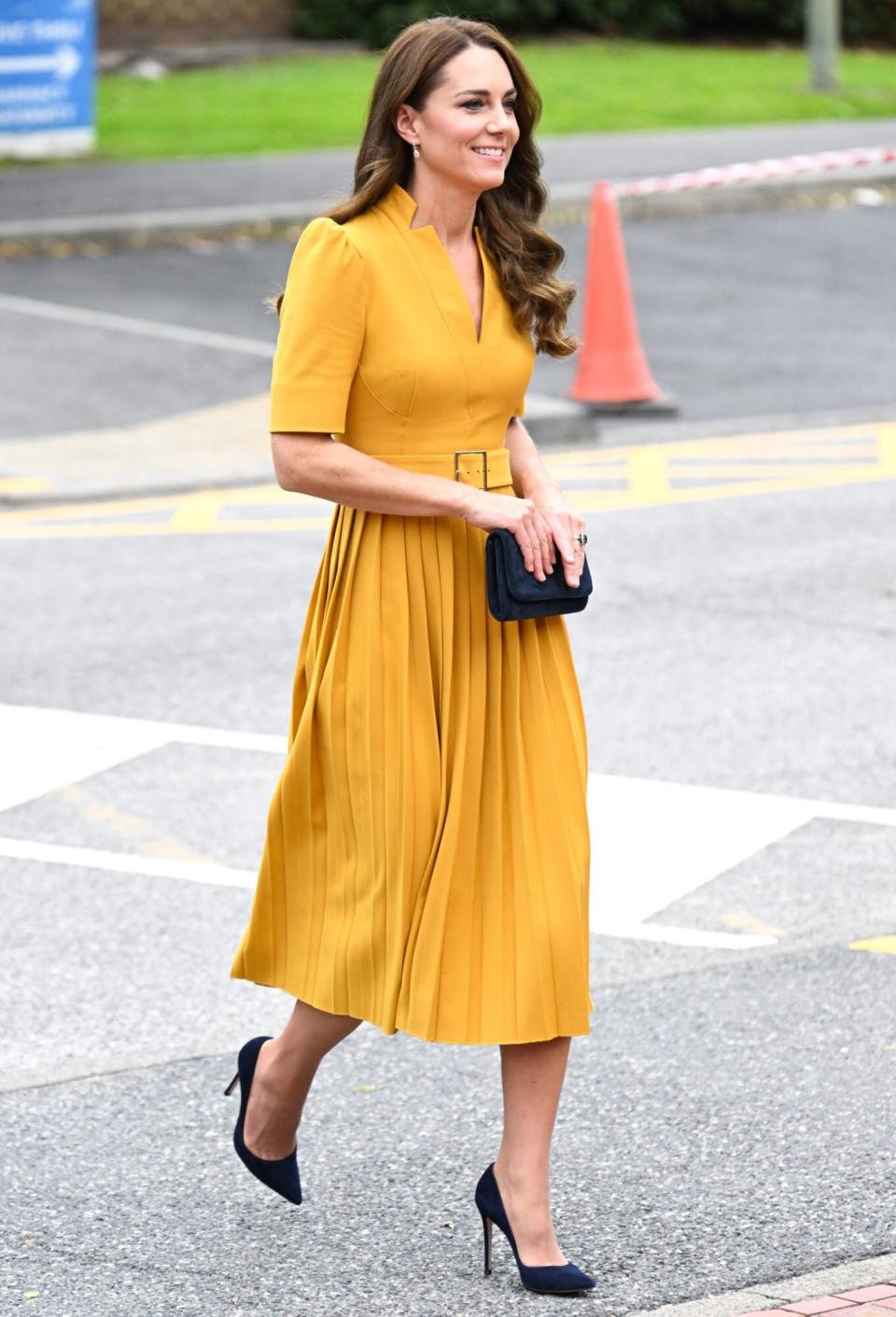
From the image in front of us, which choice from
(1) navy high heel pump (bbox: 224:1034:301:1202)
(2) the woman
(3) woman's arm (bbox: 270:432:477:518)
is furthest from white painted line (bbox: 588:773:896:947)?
(3) woman's arm (bbox: 270:432:477:518)

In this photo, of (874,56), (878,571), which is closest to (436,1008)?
(878,571)

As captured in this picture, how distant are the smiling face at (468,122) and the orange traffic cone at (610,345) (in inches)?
404

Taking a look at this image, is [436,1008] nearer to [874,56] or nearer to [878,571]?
[878,571]

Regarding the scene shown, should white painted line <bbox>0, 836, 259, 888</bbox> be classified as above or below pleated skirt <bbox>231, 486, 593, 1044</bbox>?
below

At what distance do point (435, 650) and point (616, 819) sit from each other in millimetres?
2807

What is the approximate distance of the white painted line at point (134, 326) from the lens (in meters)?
15.7

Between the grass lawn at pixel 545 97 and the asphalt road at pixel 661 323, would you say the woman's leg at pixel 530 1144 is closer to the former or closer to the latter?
the asphalt road at pixel 661 323

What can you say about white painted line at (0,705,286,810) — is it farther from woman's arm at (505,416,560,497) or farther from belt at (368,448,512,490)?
belt at (368,448,512,490)

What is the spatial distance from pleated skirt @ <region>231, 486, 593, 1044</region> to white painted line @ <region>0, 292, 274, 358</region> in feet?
38.1

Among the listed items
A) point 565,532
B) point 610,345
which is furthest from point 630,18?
point 565,532

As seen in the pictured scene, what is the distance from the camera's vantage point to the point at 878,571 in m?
9.88

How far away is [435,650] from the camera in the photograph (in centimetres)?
395

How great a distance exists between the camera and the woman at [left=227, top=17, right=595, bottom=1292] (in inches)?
152

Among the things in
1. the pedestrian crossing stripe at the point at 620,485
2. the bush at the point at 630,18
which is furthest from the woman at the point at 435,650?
the bush at the point at 630,18
